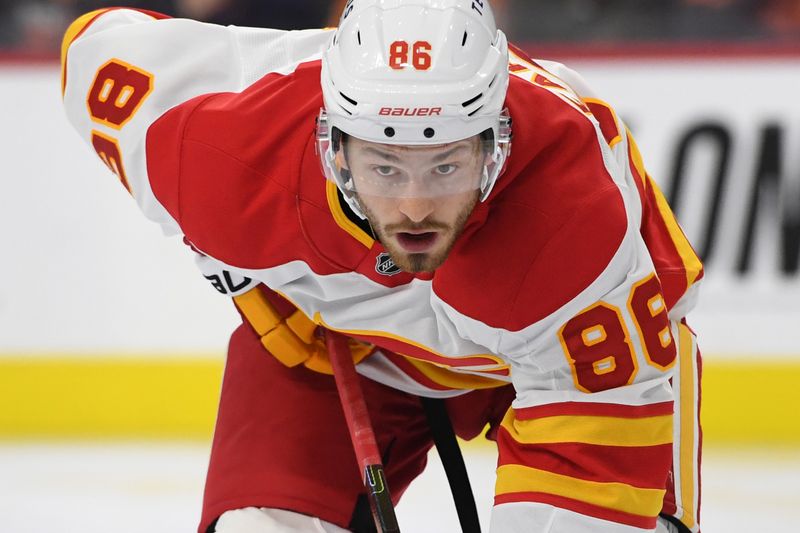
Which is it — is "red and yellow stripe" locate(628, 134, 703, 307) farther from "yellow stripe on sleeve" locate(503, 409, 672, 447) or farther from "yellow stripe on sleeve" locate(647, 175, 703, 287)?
"yellow stripe on sleeve" locate(503, 409, 672, 447)

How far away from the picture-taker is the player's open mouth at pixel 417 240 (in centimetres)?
156

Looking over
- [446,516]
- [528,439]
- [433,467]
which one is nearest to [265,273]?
[528,439]

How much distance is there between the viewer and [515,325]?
5.19 ft

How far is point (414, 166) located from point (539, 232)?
175mm

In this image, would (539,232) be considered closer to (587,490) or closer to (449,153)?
(449,153)

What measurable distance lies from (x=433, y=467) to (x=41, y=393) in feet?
3.57

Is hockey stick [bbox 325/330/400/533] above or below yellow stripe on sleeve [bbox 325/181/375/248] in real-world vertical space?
below

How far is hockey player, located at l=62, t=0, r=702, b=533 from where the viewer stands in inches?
60.8

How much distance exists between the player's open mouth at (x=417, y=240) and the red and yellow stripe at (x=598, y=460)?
271 mm

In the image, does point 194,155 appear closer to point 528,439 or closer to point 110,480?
point 528,439

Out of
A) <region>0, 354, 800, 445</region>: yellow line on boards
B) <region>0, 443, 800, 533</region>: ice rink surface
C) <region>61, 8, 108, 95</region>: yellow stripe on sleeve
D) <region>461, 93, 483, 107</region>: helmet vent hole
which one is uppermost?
<region>61, 8, 108, 95</region>: yellow stripe on sleeve

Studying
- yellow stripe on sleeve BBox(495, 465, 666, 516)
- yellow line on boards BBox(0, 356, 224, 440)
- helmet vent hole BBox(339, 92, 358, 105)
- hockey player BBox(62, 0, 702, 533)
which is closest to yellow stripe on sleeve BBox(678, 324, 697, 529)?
hockey player BBox(62, 0, 702, 533)

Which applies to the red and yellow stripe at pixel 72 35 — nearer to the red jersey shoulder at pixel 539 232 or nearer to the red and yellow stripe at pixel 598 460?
the red jersey shoulder at pixel 539 232

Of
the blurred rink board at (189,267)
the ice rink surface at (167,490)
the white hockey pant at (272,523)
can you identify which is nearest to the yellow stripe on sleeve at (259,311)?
the white hockey pant at (272,523)
